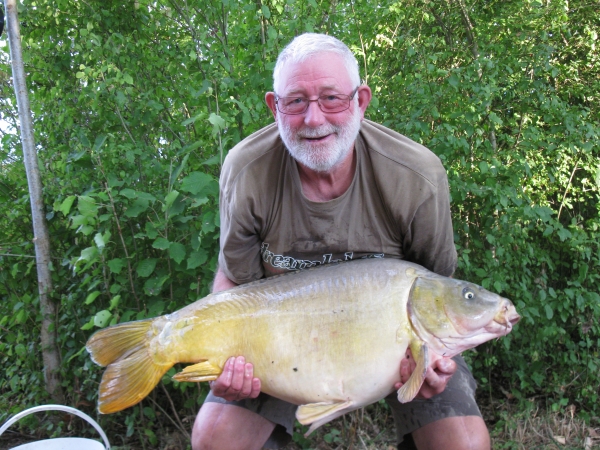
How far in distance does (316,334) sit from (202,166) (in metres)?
1.44

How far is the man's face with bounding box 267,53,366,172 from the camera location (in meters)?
1.89

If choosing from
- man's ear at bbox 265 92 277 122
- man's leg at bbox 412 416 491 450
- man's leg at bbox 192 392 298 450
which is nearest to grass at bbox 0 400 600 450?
man's leg at bbox 192 392 298 450

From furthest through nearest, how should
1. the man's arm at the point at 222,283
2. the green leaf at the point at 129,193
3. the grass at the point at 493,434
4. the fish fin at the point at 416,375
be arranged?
the grass at the point at 493,434
the green leaf at the point at 129,193
the man's arm at the point at 222,283
the fish fin at the point at 416,375

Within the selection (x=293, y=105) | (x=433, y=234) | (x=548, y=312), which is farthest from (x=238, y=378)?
(x=548, y=312)

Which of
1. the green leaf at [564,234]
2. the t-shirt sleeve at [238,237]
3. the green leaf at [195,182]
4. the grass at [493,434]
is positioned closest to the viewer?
the t-shirt sleeve at [238,237]

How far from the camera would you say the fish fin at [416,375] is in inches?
62.4

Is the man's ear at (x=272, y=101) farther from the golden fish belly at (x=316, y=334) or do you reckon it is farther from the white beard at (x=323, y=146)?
the golden fish belly at (x=316, y=334)

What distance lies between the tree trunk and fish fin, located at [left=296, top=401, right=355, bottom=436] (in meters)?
1.81

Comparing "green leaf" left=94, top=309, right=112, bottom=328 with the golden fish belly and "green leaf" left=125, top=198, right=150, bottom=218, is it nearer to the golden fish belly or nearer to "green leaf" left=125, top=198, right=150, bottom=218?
"green leaf" left=125, top=198, right=150, bottom=218

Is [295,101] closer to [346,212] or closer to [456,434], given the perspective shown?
[346,212]

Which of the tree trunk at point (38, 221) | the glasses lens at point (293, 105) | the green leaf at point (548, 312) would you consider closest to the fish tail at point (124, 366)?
the glasses lens at point (293, 105)

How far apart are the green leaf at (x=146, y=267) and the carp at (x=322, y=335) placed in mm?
727

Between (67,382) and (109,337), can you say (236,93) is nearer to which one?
(109,337)

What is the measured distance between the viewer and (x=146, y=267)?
2512mm
